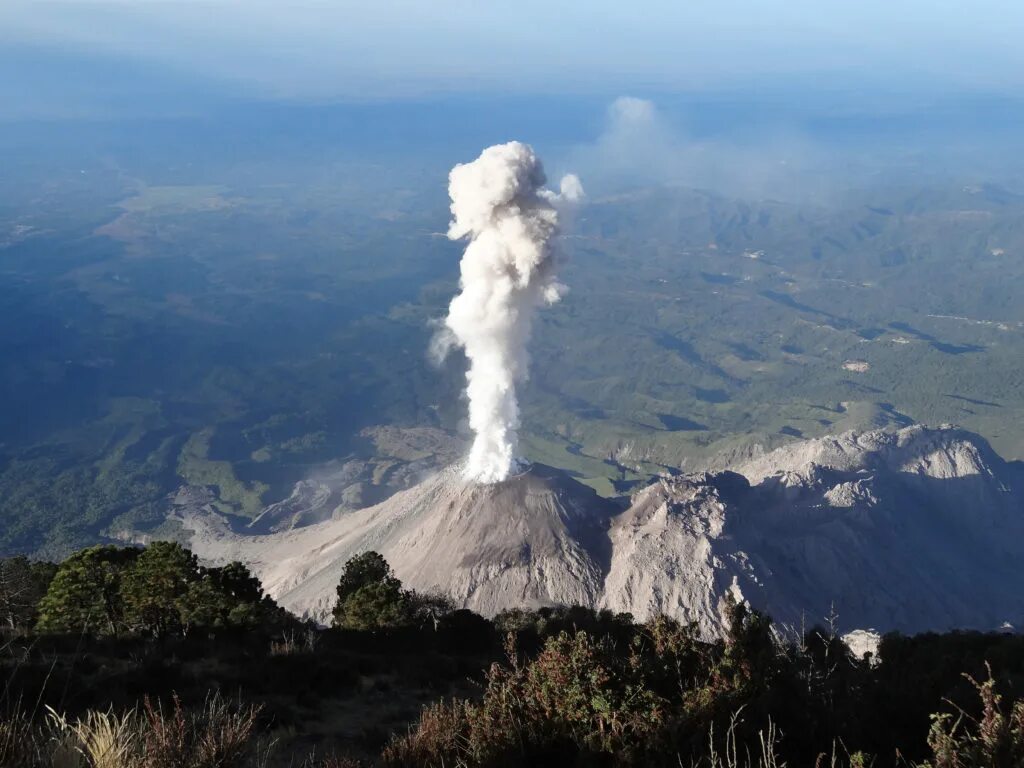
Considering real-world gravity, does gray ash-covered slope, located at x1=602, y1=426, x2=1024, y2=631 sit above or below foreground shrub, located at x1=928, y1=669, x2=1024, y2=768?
below

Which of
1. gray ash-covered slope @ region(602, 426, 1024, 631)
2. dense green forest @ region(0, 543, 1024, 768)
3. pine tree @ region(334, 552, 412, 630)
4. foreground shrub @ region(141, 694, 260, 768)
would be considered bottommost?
gray ash-covered slope @ region(602, 426, 1024, 631)

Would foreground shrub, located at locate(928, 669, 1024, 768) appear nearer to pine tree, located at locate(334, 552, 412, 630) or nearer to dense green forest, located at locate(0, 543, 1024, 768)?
dense green forest, located at locate(0, 543, 1024, 768)

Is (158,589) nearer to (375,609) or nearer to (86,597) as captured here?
(86,597)

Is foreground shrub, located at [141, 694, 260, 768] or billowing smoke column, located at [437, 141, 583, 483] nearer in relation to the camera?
foreground shrub, located at [141, 694, 260, 768]

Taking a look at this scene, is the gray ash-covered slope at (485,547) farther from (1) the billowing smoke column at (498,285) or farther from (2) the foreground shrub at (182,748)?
(2) the foreground shrub at (182,748)

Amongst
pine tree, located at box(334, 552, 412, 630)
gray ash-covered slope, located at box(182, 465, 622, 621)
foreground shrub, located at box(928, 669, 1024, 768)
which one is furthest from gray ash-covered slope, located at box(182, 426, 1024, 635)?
foreground shrub, located at box(928, 669, 1024, 768)

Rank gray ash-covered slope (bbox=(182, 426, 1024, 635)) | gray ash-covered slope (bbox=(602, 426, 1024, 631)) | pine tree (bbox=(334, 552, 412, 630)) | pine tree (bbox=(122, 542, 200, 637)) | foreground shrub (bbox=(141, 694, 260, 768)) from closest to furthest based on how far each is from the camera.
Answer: foreground shrub (bbox=(141, 694, 260, 768)) → pine tree (bbox=(122, 542, 200, 637)) → pine tree (bbox=(334, 552, 412, 630)) → gray ash-covered slope (bbox=(182, 426, 1024, 635)) → gray ash-covered slope (bbox=(602, 426, 1024, 631))

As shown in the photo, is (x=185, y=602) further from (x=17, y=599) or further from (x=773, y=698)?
(x=773, y=698)

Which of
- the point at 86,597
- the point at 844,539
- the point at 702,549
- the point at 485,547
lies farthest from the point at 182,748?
the point at 844,539
